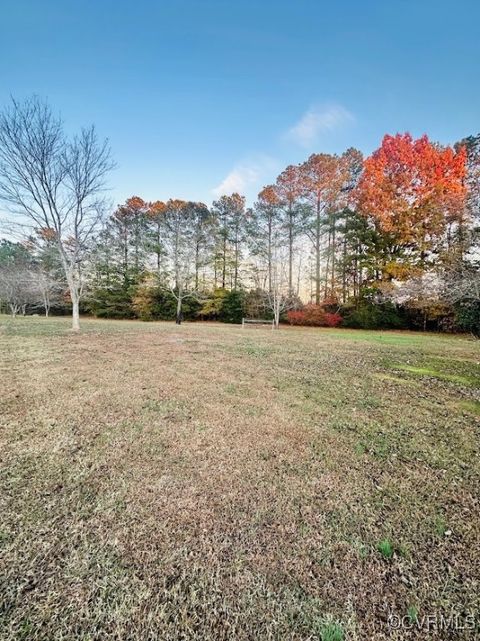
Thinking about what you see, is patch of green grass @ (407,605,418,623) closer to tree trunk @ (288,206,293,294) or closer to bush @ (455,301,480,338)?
bush @ (455,301,480,338)

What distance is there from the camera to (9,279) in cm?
1820

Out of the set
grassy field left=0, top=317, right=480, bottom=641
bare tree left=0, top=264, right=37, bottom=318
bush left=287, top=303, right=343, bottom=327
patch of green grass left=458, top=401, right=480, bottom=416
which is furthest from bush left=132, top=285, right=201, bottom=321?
patch of green grass left=458, top=401, right=480, bottom=416

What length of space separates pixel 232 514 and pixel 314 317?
20143 mm

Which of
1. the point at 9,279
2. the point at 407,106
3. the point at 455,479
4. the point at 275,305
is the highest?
the point at 407,106

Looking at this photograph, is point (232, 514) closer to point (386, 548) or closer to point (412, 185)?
point (386, 548)

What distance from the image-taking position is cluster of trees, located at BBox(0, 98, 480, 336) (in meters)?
10.9

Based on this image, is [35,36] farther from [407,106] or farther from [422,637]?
[407,106]

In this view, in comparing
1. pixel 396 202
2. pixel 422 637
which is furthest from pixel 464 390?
pixel 396 202

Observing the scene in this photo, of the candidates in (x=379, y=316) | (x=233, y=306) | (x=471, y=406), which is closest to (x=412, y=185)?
(x=379, y=316)

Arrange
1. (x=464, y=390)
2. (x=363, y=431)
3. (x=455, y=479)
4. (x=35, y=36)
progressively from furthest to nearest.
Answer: (x=35, y=36) → (x=464, y=390) → (x=363, y=431) → (x=455, y=479)

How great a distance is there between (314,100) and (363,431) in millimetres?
14530

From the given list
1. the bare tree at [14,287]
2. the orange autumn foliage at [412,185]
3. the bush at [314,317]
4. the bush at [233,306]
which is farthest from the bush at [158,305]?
the orange autumn foliage at [412,185]

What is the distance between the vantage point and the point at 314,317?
68.3 ft

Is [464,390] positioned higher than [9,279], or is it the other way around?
[9,279]
